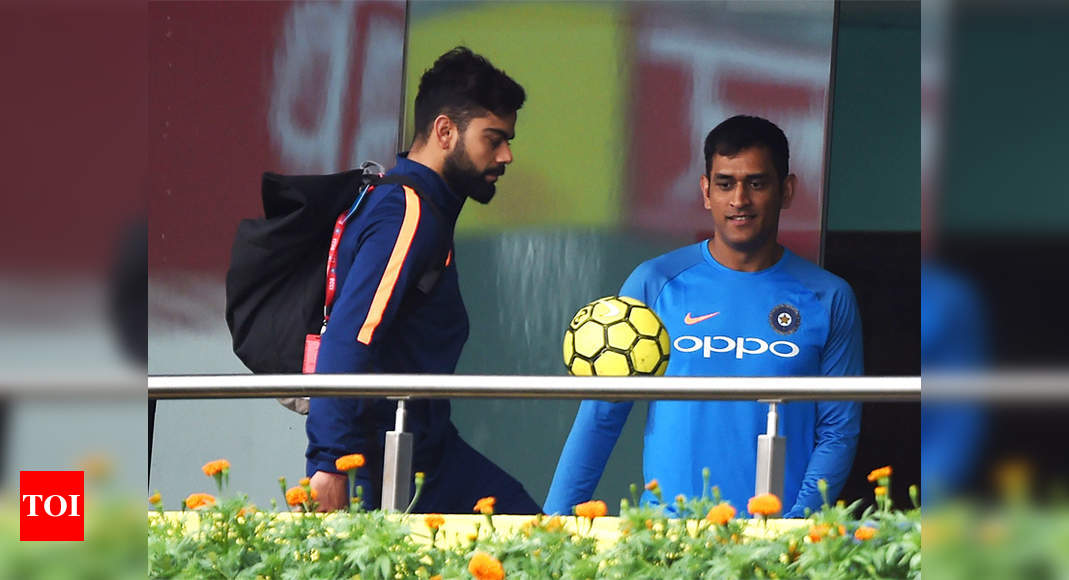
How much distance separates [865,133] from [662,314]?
1251 millimetres

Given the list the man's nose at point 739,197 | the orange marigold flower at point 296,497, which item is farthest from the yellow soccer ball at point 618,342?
the orange marigold flower at point 296,497

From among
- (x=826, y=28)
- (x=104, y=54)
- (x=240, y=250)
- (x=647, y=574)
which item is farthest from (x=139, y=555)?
(x=826, y=28)

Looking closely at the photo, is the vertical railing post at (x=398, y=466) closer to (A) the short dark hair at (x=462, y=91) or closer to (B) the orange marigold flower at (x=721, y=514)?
(B) the orange marigold flower at (x=721, y=514)

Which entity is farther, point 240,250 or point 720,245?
point 720,245

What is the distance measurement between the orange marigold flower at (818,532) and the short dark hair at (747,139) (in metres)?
2.63

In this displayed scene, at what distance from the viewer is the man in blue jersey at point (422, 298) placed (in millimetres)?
4137

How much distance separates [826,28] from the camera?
569 cm

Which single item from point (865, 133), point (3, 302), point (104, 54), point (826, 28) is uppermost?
point (826, 28)

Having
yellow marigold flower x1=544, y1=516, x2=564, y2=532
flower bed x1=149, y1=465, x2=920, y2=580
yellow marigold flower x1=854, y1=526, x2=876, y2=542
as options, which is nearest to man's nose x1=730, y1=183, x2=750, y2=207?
flower bed x1=149, y1=465, x2=920, y2=580

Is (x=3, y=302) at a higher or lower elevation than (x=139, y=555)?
higher

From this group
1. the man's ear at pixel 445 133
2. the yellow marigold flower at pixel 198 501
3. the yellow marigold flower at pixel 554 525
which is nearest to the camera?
the yellow marigold flower at pixel 554 525

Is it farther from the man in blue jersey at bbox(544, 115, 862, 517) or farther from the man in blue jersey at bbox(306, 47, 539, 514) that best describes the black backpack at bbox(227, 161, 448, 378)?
the man in blue jersey at bbox(544, 115, 862, 517)

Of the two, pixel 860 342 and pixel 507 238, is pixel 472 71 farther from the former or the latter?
pixel 860 342

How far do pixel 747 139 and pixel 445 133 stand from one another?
1.26 m
